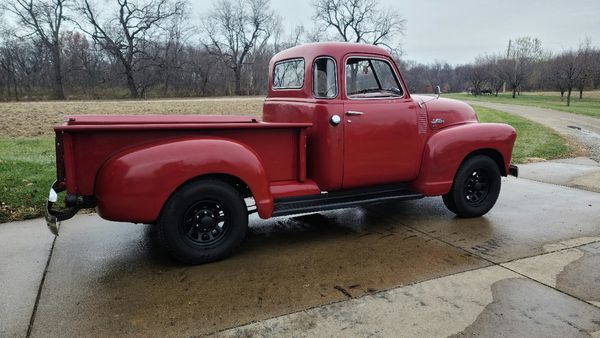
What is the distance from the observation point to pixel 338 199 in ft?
15.2

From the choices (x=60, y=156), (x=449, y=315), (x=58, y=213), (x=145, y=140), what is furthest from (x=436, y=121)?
(x=58, y=213)

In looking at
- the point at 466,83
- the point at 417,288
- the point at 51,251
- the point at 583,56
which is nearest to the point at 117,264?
the point at 51,251

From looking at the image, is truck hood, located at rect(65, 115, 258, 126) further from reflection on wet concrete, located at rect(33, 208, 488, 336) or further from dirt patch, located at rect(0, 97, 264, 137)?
dirt patch, located at rect(0, 97, 264, 137)

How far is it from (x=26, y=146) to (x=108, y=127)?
855cm

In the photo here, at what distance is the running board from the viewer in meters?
4.29

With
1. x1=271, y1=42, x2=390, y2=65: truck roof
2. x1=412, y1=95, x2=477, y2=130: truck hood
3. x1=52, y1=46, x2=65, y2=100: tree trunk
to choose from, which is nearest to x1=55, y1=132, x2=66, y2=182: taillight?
x1=271, y1=42, x2=390, y2=65: truck roof

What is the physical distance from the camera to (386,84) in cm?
490

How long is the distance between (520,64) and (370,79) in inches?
2228

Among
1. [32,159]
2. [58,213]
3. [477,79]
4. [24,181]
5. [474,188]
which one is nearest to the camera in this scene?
[58,213]

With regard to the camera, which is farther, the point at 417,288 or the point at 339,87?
the point at 339,87

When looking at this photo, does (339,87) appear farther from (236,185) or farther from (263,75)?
(263,75)

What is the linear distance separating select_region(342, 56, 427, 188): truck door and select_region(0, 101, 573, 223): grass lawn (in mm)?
3870

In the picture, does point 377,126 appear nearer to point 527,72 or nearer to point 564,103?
point 564,103

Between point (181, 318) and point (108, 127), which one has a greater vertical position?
point (108, 127)
